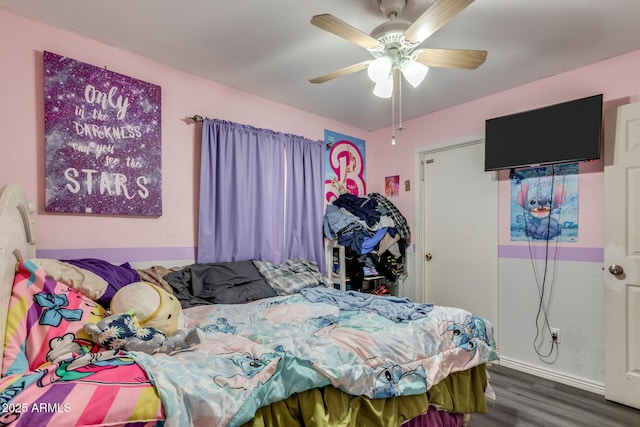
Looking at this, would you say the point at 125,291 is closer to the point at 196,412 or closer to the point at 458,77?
the point at 196,412

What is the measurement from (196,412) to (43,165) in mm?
1902

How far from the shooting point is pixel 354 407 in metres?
1.37

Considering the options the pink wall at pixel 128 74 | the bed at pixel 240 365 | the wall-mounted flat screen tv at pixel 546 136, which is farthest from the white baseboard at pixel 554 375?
the pink wall at pixel 128 74

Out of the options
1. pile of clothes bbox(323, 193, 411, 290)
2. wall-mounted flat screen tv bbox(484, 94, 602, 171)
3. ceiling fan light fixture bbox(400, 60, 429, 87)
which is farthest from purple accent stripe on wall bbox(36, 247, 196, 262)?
wall-mounted flat screen tv bbox(484, 94, 602, 171)

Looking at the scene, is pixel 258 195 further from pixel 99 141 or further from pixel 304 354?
pixel 304 354

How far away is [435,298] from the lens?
362cm

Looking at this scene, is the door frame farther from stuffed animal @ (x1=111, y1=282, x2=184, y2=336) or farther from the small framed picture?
stuffed animal @ (x1=111, y1=282, x2=184, y2=336)

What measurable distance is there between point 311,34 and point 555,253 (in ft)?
8.34

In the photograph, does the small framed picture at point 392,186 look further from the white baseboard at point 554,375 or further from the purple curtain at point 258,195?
the white baseboard at point 554,375

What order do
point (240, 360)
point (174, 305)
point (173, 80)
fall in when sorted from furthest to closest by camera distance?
point (173, 80), point (174, 305), point (240, 360)

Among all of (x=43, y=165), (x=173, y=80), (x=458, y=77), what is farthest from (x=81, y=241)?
(x=458, y=77)

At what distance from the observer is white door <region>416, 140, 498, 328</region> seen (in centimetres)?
314

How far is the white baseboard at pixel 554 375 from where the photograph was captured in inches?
97.4

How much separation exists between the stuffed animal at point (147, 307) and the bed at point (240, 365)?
0.33ft
